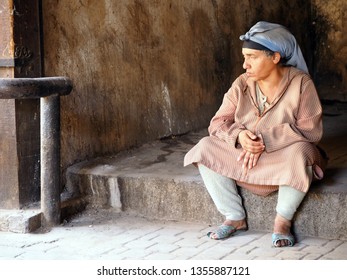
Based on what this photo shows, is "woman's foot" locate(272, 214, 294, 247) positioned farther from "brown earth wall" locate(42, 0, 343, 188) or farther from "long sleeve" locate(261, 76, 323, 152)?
"brown earth wall" locate(42, 0, 343, 188)

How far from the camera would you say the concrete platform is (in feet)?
13.6

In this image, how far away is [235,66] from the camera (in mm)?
7234

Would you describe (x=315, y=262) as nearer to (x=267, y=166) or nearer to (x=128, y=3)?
(x=267, y=166)

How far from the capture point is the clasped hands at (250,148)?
4.07m

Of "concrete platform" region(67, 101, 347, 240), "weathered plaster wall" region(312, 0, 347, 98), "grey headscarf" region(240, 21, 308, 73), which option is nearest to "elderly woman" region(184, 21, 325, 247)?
"grey headscarf" region(240, 21, 308, 73)

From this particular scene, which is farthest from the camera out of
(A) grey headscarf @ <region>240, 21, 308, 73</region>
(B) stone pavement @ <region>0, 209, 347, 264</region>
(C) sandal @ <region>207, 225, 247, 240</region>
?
(C) sandal @ <region>207, 225, 247, 240</region>

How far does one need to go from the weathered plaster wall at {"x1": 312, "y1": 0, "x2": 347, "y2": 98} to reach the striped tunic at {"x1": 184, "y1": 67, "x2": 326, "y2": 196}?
3934mm

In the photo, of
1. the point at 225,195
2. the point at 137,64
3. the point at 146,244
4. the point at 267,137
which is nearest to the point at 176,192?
the point at 225,195

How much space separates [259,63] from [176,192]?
1116 mm

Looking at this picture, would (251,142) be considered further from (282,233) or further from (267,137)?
(282,233)

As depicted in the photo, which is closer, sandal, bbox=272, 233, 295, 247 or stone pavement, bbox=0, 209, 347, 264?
stone pavement, bbox=0, 209, 347, 264

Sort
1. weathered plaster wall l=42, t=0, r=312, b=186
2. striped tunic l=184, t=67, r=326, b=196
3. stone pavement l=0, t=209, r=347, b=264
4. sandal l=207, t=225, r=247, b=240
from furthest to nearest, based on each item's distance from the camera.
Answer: weathered plaster wall l=42, t=0, r=312, b=186
sandal l=207, t=225, r=247, b=240
striped tunic l=184, t=67, r=326, b=196
stone pavement l=0, t=209, r=347, b=264

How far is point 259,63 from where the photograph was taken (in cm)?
417

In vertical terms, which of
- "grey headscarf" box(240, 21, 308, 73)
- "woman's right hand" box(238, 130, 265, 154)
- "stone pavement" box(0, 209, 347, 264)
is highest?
"grey headscarf" box(240, 21, 308, 73)
